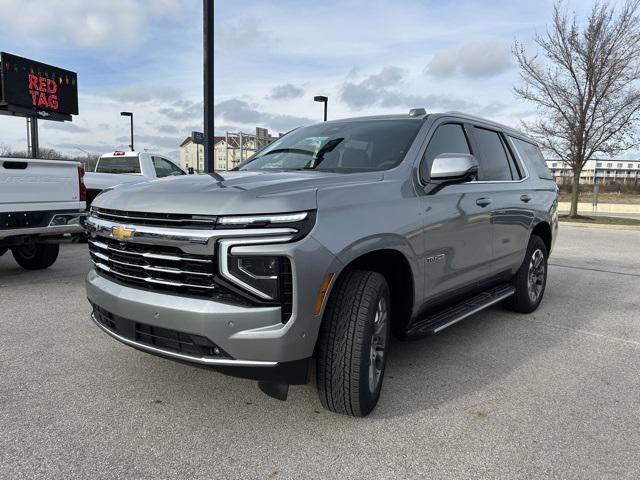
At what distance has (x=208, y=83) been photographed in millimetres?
9328

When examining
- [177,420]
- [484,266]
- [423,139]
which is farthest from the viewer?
[484,266]

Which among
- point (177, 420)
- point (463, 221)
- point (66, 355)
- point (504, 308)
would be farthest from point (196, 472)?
point (504, 308)

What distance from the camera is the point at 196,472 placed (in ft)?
8.07

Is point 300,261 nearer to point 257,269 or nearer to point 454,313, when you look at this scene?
point 257,269

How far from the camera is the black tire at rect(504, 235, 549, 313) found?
528 centimetres

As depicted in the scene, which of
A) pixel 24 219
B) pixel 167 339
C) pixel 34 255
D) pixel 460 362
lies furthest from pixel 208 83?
pixel 167 339

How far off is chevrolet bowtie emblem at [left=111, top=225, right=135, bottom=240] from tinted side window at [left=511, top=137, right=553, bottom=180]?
3964 mm

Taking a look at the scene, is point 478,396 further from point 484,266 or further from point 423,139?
point 423,139

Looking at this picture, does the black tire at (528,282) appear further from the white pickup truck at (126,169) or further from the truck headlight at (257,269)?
the white pickup truck at (126,169)

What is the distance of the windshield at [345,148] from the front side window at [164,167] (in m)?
8.15

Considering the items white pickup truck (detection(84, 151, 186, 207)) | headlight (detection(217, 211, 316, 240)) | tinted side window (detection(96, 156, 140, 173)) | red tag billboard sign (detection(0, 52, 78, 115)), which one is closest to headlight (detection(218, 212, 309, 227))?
headlight (detection(217, 211, 316, 240))

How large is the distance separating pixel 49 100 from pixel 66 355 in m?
14.4

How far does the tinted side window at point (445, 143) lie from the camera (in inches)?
145

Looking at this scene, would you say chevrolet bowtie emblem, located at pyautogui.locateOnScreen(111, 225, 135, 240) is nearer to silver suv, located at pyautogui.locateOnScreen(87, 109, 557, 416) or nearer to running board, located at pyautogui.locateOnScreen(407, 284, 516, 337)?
silver suv, located at pyautogui.locateOnScreen(87, 109, 557, 416)
